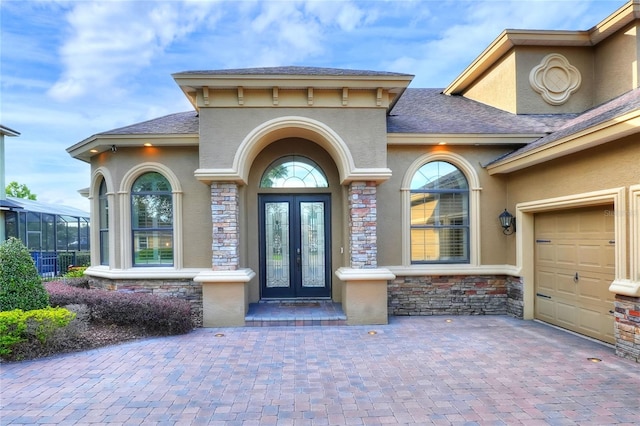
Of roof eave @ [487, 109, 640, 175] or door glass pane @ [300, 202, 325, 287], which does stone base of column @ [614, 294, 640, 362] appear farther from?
door glass pane @ [300, 202, 325, 287]

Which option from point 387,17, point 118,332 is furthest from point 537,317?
point 387,17

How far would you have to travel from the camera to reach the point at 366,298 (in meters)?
6.51

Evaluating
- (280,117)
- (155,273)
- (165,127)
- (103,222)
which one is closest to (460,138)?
(280,117)

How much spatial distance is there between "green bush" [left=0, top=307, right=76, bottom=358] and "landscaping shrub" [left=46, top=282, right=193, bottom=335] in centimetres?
85

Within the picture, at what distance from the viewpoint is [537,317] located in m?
6.78

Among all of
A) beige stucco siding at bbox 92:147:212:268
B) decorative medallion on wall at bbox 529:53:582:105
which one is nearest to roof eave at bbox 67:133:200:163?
beige stucco siding at bbox 92:147:212:268

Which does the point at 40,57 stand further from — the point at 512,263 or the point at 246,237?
the point at 512,263

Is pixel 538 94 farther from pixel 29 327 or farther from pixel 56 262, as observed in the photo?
pixel 56 262

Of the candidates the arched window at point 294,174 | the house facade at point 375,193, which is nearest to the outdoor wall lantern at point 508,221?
the house facade at point 375,193

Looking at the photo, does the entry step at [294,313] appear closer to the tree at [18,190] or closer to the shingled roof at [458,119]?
the shingled roof at [458,119]

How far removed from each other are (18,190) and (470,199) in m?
40.1

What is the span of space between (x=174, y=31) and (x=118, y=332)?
11177mm

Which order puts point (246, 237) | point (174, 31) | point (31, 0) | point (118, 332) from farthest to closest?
1. point (174, 31)
2. point (31, 0)
3. point (246, 237)
4. point (118, 332)

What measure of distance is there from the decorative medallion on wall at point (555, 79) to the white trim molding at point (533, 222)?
11.9 ft
